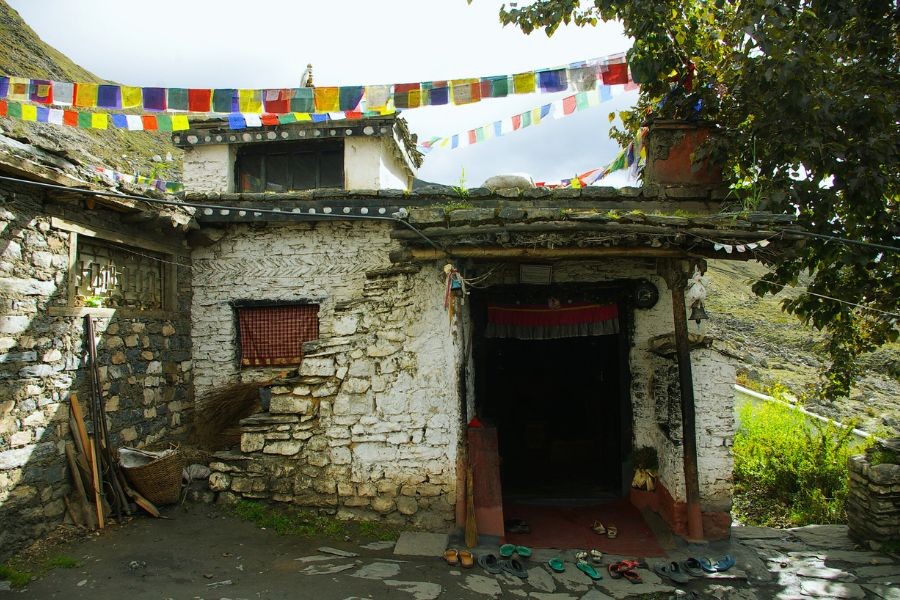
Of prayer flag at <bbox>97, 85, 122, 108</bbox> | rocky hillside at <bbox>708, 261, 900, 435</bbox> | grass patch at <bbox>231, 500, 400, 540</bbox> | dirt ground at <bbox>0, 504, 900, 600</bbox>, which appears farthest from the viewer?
rocky hillside at <bbox>708, 261, 900, 435</bbox>

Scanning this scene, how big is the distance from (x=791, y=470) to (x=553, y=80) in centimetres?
756

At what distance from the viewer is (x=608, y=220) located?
5.62 m

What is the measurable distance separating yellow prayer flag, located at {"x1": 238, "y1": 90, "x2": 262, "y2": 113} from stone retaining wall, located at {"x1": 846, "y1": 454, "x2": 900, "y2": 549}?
960cm

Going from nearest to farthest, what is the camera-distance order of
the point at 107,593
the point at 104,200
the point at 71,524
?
the point at 107,593 → the point at 71,524 → the point at 104,200

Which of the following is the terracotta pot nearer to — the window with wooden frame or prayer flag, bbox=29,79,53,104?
the window with wooden frame

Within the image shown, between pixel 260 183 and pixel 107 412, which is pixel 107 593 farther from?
pixel 260 183

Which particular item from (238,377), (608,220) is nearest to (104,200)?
(238,377)

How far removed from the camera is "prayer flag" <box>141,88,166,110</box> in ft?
25.4

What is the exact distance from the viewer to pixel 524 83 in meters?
8.07

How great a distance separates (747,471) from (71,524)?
401 inches

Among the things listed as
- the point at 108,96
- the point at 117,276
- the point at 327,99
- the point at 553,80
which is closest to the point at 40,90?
the point at 108,96

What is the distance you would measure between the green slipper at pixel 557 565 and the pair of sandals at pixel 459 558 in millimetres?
824

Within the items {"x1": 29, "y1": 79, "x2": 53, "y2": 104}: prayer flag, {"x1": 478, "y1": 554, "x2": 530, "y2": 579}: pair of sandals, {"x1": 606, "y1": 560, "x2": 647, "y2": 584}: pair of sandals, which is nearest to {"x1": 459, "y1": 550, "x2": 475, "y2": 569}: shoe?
{"x1": 478, "y1": 554, "x2": 530, "y2": 579}: pair of sandals

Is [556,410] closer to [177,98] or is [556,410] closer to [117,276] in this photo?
[117,276]
